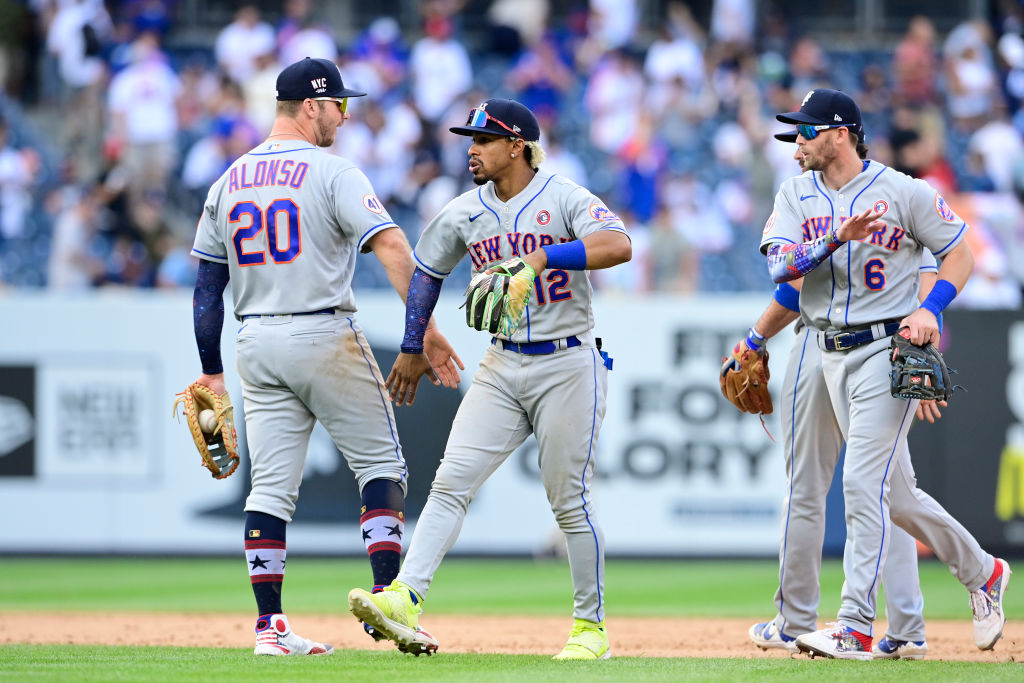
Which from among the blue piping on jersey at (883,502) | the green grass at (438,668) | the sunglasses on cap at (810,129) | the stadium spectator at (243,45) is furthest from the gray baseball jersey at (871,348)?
the stadium spectator at (243,45)

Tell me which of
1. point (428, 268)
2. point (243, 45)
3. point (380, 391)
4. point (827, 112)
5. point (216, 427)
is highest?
point (243, 45)

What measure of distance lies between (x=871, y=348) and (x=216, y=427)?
9.09 feet

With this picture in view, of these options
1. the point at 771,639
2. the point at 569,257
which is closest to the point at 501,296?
the point at 569,257

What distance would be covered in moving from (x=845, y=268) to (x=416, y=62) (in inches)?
417

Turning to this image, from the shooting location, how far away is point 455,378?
18.2ft

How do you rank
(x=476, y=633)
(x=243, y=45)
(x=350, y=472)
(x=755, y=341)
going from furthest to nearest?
(x=243, y=45) < (x=350, y=472) < (x=476, y=633) < (x=755, y=341)

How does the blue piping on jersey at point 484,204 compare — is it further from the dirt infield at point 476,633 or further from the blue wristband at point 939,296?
the dirt infield at point 476,633

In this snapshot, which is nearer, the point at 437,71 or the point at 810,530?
the point at 810,530

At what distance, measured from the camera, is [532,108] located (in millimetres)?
14414

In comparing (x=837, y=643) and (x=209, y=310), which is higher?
(x=209, y=310)

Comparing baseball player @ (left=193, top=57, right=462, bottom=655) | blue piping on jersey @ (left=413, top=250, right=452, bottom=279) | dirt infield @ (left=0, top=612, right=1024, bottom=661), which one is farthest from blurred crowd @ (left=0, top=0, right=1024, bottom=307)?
blue piping on jersey @ (left=413, top=250, right=452, bottom=279)

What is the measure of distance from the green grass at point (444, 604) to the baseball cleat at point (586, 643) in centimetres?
9

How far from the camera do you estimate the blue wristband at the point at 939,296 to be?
5.35 metres

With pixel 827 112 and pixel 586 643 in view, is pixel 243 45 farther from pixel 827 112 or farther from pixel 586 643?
pixel 586 643
